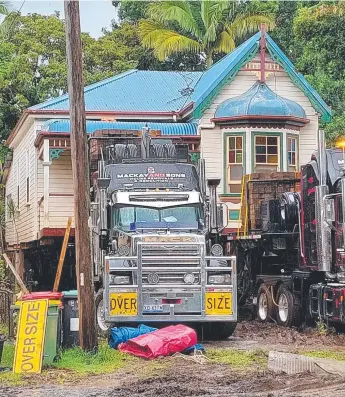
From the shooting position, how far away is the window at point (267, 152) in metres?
26.6

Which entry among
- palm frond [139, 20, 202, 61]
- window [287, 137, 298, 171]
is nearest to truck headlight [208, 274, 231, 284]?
window [287, 137, 298, 171]

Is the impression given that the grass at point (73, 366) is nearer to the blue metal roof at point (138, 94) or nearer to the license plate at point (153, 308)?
the license plate at point (153, 308)

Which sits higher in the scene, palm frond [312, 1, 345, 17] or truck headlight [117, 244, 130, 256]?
palm frond [312, 1, 345, 17]

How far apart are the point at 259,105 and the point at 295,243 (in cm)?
678

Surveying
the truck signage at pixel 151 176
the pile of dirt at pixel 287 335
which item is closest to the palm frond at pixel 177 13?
the pile of dirt at pixel 287 335

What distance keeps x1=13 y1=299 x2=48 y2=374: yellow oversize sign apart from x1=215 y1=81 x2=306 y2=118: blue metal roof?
45.9 ft

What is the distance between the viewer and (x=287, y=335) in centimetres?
1805

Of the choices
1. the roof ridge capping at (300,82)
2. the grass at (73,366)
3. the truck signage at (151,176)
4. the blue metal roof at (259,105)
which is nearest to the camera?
the grass at (73,366)

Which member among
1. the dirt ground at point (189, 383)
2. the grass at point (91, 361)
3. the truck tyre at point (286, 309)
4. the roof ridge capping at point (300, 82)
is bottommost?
the dirt ground at point (189, 383)

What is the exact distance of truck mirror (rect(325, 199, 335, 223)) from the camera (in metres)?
17.6

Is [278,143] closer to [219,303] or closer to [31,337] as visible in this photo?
[219,303]

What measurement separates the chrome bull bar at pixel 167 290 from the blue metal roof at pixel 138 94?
12185mm

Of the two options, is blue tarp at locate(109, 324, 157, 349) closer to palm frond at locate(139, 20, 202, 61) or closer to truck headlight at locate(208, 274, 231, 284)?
truck headlight at locate(208, 274, 231, 284)

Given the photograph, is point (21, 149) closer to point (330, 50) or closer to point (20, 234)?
point (20, 234)
